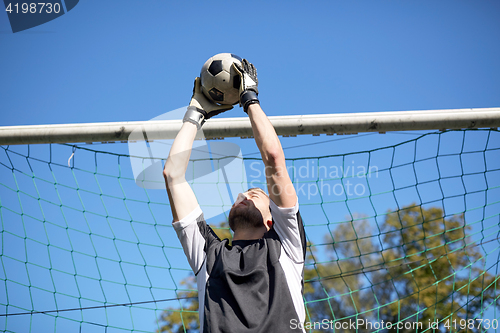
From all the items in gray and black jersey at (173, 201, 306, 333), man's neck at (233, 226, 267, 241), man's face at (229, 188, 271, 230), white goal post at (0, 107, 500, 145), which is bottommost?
gray and black jersey at (173, 201, 306, 333)

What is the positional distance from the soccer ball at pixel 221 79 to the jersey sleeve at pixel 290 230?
77 centimetres

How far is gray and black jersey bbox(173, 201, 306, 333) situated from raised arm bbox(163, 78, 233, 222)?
7 centimetres

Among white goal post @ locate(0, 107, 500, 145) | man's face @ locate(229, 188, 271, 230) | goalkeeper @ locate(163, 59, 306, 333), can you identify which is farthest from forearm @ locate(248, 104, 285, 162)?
white goal post @ locate(0, 107, 500, 145)

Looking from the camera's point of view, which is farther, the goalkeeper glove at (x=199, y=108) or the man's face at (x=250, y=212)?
the goalkeeper glove at (x=199, y=108)

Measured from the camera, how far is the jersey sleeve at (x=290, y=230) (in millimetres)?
1815

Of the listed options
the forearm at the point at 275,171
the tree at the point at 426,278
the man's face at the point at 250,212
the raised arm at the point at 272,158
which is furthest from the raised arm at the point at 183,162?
the tree at the point at 426,278

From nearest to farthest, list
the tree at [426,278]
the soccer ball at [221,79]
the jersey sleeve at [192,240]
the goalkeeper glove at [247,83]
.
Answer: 1. the jersey sleeve at [192,240]
2. the goalkeeper glove at [247,83]
3. the soccer ball at [221,79]
4. the tree at [426,278]

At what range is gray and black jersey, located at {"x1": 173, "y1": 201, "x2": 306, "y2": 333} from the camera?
1.66 m

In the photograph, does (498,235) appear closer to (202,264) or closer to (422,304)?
(202,264)

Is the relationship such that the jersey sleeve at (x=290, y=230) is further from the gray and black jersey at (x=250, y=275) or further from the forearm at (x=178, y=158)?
the forearm at (x=178, y=158)

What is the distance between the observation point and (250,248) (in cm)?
193

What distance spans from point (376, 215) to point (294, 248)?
196 cm

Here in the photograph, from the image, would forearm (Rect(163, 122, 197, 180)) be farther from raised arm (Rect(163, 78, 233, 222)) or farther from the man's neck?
the man's neck

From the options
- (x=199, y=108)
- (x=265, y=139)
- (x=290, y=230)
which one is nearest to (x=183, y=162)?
(x=199, y=108)
